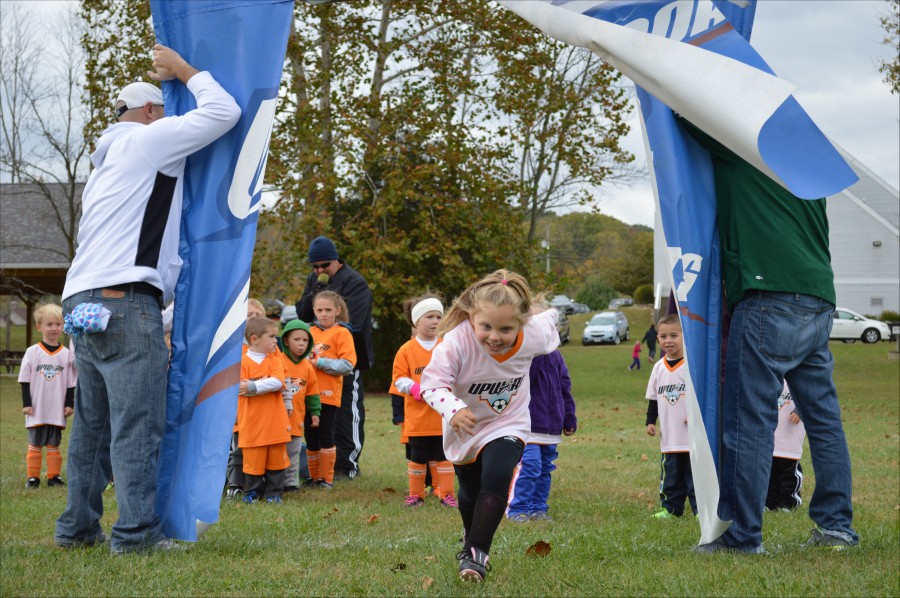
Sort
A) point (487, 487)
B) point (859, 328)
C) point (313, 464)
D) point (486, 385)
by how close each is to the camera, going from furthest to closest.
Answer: point (859, 328) < point (313, 464) < point (486, 385) < point (487, 487)

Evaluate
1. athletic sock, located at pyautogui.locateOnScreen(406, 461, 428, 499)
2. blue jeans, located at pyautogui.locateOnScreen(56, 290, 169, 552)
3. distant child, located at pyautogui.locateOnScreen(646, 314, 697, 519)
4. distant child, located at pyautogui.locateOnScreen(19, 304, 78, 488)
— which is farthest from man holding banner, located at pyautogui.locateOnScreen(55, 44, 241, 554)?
distant child, located at pyautogui.locateOnScreen(19, 304, 78, 488)

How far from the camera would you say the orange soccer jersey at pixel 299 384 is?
8688mm

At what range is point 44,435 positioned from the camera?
33.4 ft

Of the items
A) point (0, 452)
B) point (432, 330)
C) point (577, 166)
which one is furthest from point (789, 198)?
point (577, 166)

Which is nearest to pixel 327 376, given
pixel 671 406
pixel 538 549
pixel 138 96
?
pixel 671 406

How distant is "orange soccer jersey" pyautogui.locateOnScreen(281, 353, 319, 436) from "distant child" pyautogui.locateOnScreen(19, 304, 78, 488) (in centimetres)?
261

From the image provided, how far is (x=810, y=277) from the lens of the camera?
4.87 metres

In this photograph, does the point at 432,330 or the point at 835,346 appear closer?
the point at 432,330

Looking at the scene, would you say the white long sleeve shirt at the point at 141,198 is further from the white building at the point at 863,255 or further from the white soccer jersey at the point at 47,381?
the white building at the point at 863,255

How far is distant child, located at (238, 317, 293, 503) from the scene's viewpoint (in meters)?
8.17

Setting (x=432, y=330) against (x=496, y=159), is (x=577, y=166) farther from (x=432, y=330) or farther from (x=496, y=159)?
(x=432, y=330)

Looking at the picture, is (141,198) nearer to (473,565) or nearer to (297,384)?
(473,565)

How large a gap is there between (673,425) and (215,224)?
380 cm

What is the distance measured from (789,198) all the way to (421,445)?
4.12m
